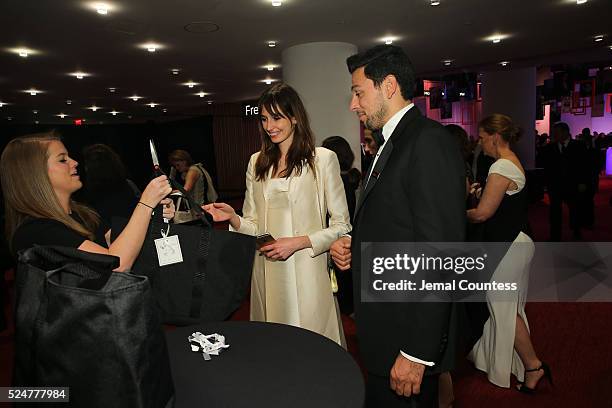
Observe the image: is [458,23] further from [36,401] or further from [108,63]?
[36,401]

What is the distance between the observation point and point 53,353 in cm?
77

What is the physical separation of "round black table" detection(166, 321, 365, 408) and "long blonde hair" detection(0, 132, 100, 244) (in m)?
0.62

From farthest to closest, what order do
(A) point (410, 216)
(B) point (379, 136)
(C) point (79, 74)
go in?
1. (C) point (79, 74)
2. (B) point (379, 136)
3. (A) point (410, 216)

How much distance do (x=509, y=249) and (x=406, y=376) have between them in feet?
5.26

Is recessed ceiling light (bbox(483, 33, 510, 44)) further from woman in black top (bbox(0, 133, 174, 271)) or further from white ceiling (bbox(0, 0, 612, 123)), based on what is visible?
woman in black top (bbox(0, 133, 174, 271))

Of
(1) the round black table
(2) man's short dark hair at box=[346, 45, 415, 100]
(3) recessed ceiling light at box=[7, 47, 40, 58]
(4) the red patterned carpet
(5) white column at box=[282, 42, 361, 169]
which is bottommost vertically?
(4) the red patterned carpet

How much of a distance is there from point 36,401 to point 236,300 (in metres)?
0.67

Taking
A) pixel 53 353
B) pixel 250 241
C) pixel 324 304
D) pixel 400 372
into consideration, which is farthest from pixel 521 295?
pixel 53 353

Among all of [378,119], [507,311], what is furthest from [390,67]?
[507,311]

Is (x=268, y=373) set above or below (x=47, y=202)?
below

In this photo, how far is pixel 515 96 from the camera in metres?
11.2

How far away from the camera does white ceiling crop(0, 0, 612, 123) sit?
523 cm

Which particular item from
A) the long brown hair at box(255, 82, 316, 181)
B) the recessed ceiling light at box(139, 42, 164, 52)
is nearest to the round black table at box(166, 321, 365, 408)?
the long brown hair at box(255, 82, 316, 181)

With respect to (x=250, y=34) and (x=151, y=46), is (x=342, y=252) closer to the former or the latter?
(x=250, y=34)
